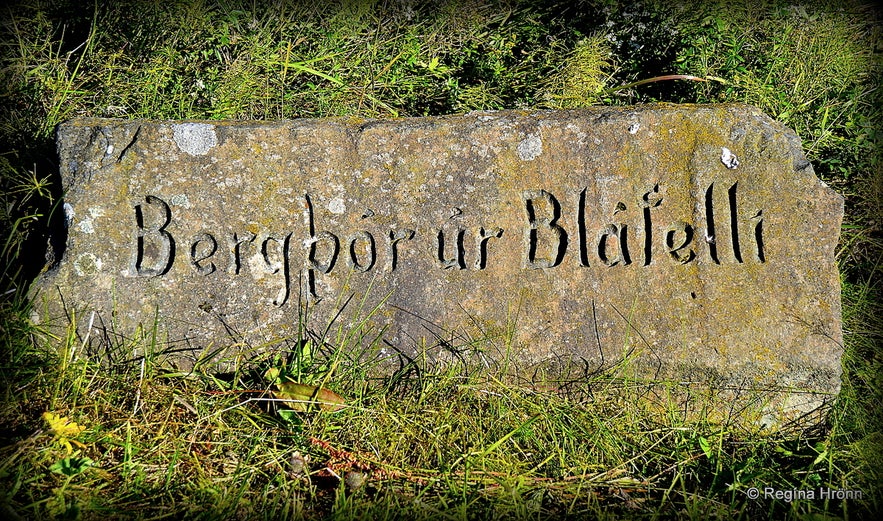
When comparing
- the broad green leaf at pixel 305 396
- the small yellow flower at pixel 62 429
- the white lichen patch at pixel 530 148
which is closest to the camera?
the small yellow flower at pixel 62 429

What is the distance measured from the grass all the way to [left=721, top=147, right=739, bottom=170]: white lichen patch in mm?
948

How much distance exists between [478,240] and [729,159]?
1044 mm

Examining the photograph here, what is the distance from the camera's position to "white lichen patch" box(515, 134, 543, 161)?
297 cm

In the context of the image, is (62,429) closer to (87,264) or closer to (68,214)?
(87,264)

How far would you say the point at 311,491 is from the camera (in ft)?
8.24

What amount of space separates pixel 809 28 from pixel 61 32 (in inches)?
167

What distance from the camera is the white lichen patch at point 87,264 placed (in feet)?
9.39

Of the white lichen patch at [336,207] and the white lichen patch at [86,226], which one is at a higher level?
the white lichen patch at [336,207]

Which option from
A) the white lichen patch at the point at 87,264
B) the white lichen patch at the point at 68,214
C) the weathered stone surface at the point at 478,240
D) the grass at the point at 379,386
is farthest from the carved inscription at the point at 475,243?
the grass at the point at 379,386

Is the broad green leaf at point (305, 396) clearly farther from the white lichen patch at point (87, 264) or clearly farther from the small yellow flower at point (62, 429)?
the white lichen patch at point (87, 264)

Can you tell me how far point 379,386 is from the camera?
9.50ft

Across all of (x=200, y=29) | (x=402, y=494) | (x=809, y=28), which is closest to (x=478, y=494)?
(x=402, y=494)

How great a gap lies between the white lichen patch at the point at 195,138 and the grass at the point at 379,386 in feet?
2.02

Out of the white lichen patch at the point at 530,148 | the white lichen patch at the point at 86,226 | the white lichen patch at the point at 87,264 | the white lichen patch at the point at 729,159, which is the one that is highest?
the white lichen patch at the point at 530,148
